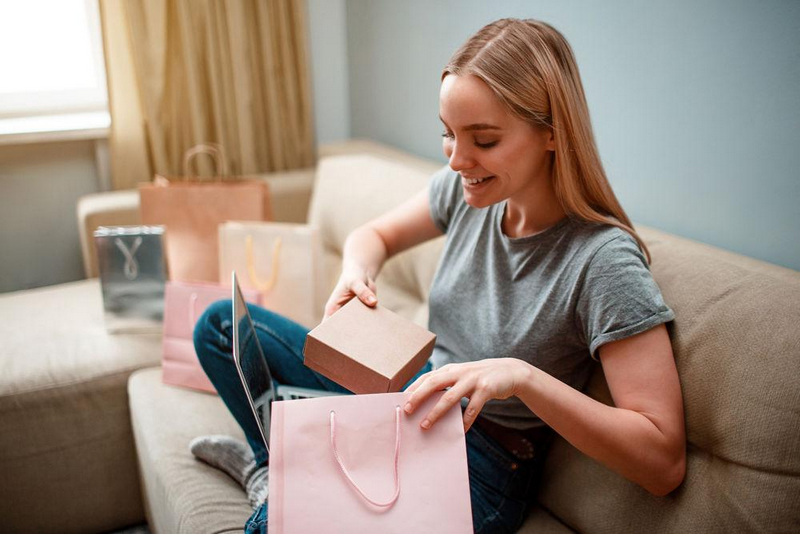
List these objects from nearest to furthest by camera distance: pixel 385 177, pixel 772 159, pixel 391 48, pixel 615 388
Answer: pixel 615 388, pixel 772 159, pixel 385 177, pixel 391 48

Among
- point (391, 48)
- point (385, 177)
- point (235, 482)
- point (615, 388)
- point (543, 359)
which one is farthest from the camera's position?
point (391, 48)

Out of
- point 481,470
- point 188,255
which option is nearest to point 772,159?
point 481,470

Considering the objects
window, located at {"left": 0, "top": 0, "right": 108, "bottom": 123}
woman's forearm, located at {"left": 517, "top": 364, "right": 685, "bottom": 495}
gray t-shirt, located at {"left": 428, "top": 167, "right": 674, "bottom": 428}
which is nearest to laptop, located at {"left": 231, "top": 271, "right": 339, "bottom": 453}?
gray t-shirt, located at {"left": 428, "top": 167, "right": 674, "bottom": 428}

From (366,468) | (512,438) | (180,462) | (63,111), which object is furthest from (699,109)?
(63,111)

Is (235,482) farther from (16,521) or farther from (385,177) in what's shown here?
(385,177)

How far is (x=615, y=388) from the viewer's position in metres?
0.97

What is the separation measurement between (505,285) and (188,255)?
44.2 inches

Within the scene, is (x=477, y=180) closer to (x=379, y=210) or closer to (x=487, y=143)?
(x=487, y=143)

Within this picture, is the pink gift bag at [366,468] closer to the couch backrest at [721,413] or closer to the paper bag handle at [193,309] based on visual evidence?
the couch backrest at [721,413]

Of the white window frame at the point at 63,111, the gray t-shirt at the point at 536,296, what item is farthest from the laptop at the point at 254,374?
the white window frame at the point at 63,111

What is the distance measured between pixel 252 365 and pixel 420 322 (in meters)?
0.56

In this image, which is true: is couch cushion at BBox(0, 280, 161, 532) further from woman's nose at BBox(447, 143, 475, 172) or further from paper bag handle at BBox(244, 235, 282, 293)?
woman's nose at BBox(447, 143, 475, 172)

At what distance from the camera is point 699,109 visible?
1.31 meters

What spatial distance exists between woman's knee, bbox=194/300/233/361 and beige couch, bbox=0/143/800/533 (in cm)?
24
